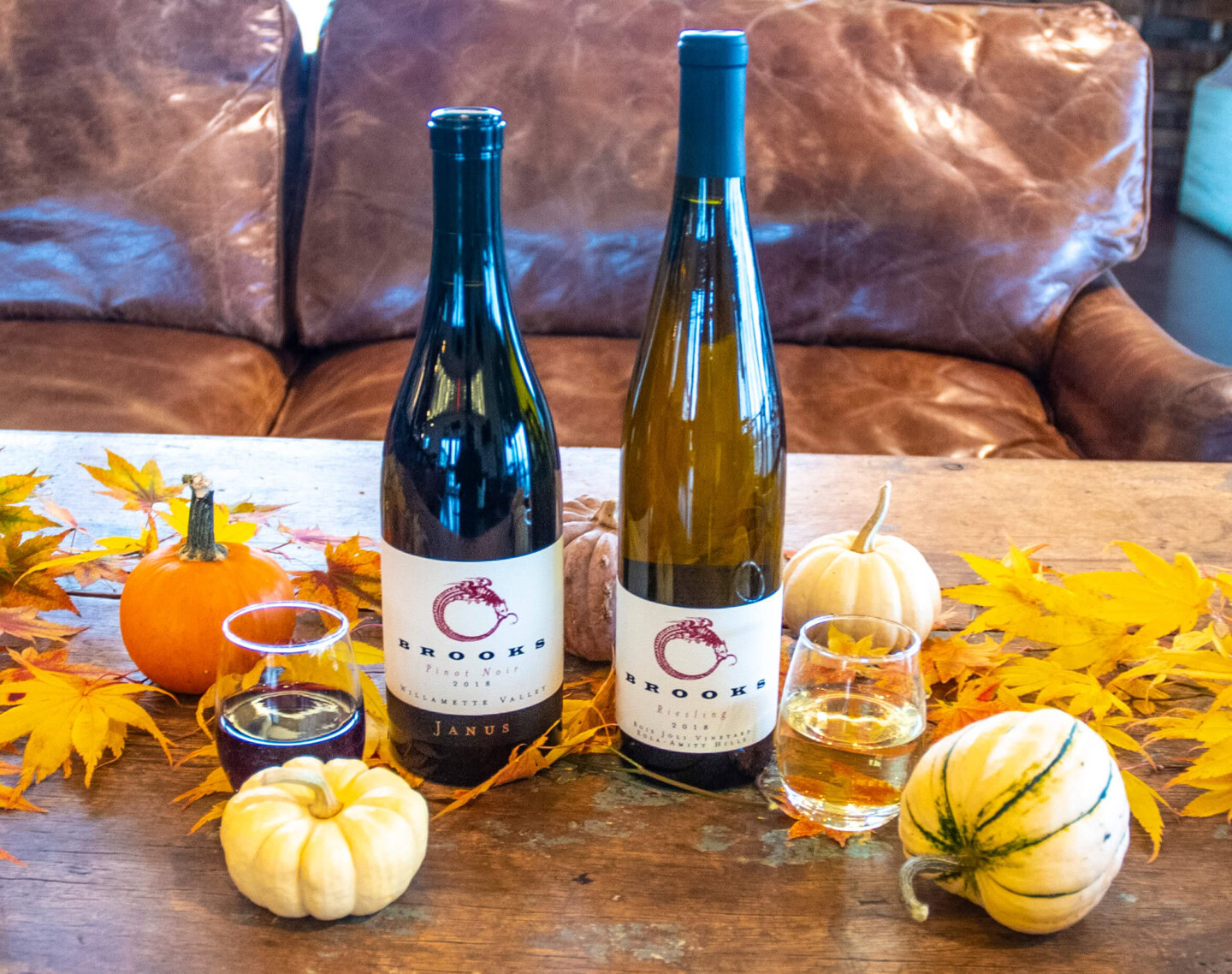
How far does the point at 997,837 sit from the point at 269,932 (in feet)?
1.17

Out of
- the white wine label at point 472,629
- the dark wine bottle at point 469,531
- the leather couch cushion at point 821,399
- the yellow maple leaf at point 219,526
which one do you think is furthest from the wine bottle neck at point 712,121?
the leather couch cushion at point 821,399

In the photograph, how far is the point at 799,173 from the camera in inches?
80.6

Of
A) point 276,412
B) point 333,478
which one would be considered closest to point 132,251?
point 276,412

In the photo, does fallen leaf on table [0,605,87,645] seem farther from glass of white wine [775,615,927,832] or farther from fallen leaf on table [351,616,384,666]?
glass of white wine [775,615,927,832]

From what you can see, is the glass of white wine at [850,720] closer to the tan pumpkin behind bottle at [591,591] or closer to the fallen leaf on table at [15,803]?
the tan pumpkin behind bottle at [591,591]

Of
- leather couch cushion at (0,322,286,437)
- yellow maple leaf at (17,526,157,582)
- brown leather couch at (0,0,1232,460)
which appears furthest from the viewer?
brown leather couch at (0,0,1232,460)

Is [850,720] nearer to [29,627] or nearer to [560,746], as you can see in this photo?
[560,746]

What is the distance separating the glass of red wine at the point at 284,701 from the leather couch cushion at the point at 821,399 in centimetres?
120

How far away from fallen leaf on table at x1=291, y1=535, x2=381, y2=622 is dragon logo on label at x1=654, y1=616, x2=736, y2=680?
32 centimetres

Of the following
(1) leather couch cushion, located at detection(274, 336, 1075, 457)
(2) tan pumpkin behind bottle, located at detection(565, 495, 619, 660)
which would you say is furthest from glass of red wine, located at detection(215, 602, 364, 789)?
(1) leather couch cushion, located at detection(274, 336, 1075, 457)

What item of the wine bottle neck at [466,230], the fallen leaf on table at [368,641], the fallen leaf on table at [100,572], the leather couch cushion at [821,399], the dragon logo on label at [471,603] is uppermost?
the wine bottle neck at [466,230]

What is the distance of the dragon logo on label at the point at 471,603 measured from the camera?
64 cm

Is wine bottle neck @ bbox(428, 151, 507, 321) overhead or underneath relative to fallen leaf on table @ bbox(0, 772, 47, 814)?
overhead

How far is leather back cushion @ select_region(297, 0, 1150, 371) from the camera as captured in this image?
2.04 m
